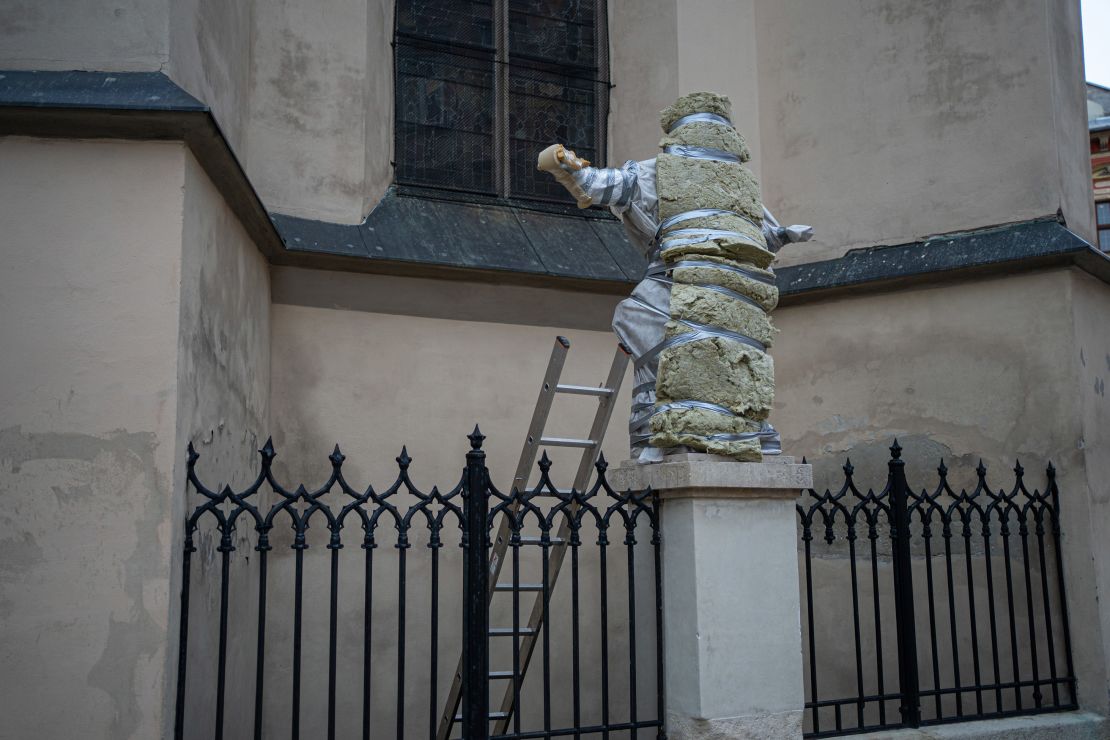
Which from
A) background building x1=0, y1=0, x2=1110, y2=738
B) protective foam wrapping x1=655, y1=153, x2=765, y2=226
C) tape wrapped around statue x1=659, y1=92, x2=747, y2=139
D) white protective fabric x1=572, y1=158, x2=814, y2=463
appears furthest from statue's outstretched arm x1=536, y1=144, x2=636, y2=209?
background building x1=0, y1=0, x2=1110, y2=738

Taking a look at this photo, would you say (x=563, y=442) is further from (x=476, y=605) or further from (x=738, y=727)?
(x=738, y=727)

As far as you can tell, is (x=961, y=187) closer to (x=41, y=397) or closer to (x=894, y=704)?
(x=894, y=704)

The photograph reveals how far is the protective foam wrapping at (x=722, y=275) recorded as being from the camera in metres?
4.93

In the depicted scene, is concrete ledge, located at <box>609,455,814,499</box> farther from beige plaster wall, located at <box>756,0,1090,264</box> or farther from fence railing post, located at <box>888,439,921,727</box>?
beige plaster wall, located at <box>756,0,1090,264</box>

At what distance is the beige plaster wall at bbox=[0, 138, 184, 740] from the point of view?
13.6 feet

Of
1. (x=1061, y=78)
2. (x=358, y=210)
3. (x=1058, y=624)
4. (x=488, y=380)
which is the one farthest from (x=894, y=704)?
(x=358, y=210)

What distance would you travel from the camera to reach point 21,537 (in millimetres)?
4199

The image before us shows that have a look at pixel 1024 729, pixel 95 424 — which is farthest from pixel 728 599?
pixel 95 424

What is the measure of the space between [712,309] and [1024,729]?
3.03 meters

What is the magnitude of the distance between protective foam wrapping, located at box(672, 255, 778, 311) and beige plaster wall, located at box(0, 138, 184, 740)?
218 cm

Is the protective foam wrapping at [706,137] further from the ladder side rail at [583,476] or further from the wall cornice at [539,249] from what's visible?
the wall cornice at [539,249]

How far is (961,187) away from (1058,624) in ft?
9.73

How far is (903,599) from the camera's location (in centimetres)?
574

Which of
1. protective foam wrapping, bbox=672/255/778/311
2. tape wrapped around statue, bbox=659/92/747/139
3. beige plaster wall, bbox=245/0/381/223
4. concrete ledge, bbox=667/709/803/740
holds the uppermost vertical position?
beige plaster wall, bbox=245/0/381/223
